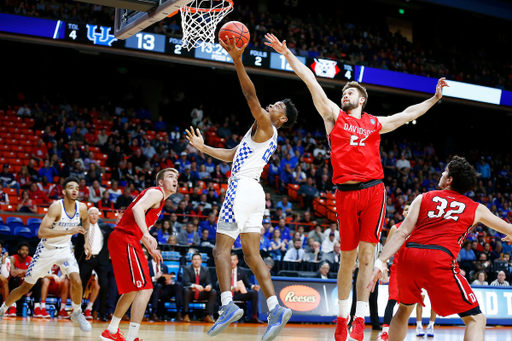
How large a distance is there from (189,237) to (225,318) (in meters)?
8.51

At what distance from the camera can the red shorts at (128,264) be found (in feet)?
21.0

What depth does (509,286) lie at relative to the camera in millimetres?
13773

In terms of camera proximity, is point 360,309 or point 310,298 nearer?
point 360,309

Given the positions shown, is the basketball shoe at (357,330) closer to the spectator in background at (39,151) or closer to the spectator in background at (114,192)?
the spectator in background at (114,192)

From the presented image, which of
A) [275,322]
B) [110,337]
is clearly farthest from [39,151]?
[275,322]

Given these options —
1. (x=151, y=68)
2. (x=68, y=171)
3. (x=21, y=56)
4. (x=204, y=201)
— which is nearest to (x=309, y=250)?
(x=204, y=201)

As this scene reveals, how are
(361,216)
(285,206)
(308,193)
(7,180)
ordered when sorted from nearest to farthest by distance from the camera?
1. (361,216)
2. (7,180)
3. (285,206)
4. (308,193)

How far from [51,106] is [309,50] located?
10069 mm

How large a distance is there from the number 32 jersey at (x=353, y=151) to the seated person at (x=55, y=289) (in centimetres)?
749

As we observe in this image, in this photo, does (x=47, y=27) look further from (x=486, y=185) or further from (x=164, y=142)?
(x=486, y=185)

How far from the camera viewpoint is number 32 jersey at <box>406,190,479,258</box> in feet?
15.9

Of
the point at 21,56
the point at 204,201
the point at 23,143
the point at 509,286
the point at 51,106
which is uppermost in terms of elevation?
the point at 21,56

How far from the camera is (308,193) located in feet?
61.5

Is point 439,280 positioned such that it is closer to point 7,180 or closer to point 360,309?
point 360,309
